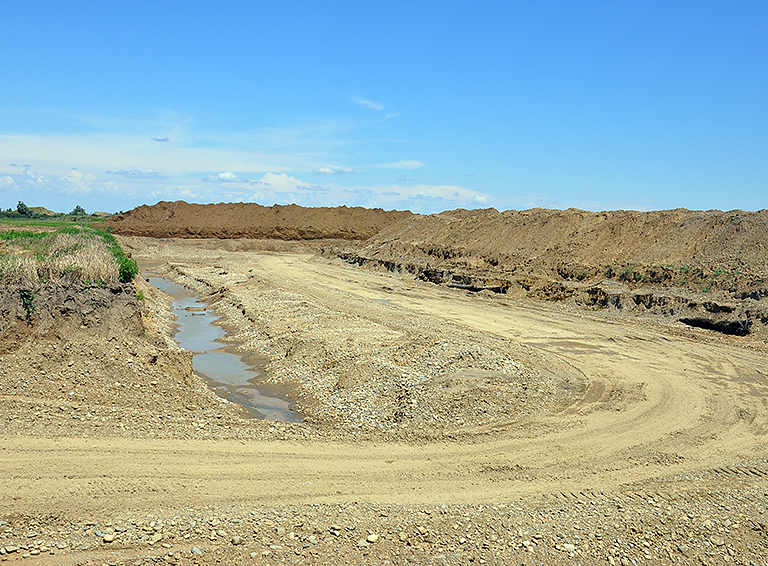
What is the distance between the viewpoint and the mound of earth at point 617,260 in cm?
2400

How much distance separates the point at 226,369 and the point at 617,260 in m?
25.0

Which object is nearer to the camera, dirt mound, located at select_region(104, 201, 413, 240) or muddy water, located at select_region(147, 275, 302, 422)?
muddy water, located at select_region(147, 275, 302, 422)

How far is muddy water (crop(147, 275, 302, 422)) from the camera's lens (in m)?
13.5

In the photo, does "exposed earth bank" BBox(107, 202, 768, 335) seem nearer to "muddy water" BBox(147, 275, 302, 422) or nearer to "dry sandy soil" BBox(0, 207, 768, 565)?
"dry sandy soil" BBox(0, 207, 768, 565)

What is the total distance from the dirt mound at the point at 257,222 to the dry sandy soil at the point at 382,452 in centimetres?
5608

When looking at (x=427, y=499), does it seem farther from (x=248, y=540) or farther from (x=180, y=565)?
(x=180, y=565)

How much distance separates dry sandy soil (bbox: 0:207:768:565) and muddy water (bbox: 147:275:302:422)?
660 millimetres

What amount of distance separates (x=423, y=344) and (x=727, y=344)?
36.0 ft

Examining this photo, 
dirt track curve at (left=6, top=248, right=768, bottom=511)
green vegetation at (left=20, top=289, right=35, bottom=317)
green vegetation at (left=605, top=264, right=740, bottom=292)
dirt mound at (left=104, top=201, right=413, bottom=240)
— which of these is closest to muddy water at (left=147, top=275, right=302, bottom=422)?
dirt track curve at (left=6, top=248, right=768, bottom=511)

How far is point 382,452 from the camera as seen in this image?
380 inches

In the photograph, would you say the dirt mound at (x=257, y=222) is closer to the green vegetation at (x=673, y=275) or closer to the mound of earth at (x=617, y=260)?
the mound of earth at (x=617, y=260)

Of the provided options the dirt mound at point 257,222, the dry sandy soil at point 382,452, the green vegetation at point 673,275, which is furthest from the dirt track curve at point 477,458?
the dirt mound at point 257,222

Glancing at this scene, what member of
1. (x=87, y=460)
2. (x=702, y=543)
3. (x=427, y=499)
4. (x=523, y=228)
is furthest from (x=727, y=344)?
(x=523, y=228)

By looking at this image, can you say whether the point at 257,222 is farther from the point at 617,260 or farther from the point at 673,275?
the point at 673,275
